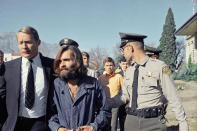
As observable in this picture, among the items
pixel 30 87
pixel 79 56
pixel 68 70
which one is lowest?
pixel 30 87

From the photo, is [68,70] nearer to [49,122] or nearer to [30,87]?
[30,87]

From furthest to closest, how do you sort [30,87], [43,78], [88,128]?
[43,78]
[30,87]
[88,128]

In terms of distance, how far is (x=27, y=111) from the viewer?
2.25 metres

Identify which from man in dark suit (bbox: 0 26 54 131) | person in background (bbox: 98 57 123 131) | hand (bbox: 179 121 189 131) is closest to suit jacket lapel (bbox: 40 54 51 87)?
man in dark suit (bbox: 0 26 54 131)

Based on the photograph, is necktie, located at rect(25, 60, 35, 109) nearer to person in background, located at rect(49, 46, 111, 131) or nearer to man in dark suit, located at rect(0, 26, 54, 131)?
man in dark suit, located at rect(0, 26, 54, 131)

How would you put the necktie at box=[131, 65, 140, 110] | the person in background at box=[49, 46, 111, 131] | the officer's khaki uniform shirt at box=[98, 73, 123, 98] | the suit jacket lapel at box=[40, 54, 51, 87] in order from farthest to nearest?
1. the officer's khaki uniform shirt at box=[98, 73, 123, 98]
2. the necktie at box=[131, 65, 140, 110]
3. the suit jacket lapel at box=[40, 54, 51, 87]
4. the person in background at box=[49, 46, 111, 131]

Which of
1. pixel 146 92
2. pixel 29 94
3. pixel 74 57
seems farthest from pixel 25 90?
pixel 146 92

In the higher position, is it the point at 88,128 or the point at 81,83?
the point at 81,83

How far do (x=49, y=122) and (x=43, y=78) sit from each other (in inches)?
22.6

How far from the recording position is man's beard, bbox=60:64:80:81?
7.18 ft

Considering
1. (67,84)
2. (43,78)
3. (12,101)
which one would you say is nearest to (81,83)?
(67,84)

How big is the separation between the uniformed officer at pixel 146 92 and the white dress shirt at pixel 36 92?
1.27 m

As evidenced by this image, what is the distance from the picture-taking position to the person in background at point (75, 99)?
2.12 m

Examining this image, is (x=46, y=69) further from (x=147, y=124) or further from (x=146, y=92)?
(x=147, y=124)
